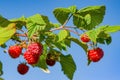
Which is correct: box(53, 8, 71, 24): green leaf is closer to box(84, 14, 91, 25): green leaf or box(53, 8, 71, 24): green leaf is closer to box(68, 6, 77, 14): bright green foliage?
box(68, 6, 77, 14): bright green foliage

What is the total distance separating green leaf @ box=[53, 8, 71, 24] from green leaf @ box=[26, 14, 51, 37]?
0.99 feet

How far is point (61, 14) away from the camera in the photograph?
15.8 ft

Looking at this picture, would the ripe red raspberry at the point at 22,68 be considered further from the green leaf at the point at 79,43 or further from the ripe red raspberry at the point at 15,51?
the green leaf at the point at 79,43

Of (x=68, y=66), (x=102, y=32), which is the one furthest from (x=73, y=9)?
(x=68, y=66)

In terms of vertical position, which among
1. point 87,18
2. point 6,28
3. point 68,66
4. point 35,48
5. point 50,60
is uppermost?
point 6,28

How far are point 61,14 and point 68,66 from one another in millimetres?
965

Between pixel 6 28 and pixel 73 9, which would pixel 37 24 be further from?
pixel 73 9

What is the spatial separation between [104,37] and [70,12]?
1.75 ft

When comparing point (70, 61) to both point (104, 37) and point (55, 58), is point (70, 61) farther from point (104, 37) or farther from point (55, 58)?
point (104, 37)

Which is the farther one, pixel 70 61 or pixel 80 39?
pixel 70 61

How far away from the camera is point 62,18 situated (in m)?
4.86

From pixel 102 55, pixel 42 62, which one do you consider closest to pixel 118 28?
pixel 102 55

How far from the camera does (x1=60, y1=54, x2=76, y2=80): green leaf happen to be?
5.42 meters

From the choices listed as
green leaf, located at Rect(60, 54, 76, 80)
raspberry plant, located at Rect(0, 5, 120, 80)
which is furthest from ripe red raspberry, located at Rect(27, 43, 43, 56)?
→ green leaf, located at Rect(60, 54, 76, 80)
